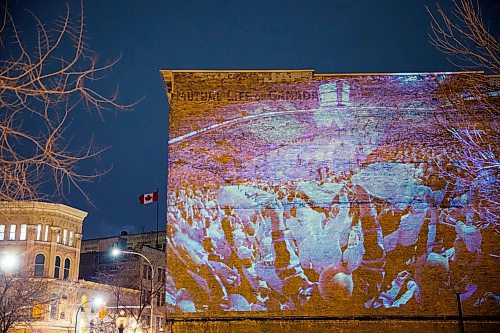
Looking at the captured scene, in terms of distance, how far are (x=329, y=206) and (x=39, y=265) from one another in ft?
96.2

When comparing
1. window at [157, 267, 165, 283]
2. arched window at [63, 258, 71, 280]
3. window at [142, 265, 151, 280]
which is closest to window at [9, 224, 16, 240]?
arched window at [63, 258, 71, 280]

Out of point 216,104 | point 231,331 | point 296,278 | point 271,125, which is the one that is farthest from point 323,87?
point 231,331

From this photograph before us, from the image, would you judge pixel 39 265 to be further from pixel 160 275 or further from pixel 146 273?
pixel 160 275

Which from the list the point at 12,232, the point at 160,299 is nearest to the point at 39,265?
the point at 12,232

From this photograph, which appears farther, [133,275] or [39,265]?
[133,275]

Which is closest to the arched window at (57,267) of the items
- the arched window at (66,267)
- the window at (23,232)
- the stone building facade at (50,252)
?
the stone building facade at (50,252)

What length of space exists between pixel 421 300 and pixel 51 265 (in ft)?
102

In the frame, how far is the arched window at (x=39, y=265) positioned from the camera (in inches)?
1717

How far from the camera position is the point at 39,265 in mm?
43688

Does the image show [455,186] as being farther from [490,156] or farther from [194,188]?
[194,188]

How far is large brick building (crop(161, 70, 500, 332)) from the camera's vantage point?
21.4 metres

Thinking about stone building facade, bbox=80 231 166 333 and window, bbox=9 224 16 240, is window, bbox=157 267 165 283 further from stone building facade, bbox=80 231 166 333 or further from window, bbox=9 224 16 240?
window, bbox=9 224 16 240

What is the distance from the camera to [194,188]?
2256cm

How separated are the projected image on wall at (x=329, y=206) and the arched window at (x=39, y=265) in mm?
25438
